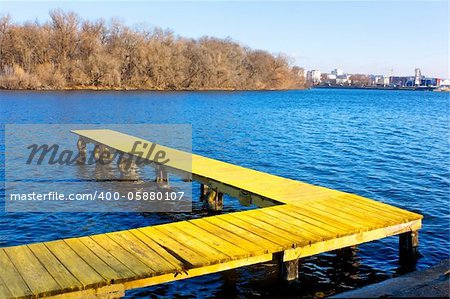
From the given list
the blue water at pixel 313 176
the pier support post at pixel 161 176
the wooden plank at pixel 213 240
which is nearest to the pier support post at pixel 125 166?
the pier support post at pixel 161 176

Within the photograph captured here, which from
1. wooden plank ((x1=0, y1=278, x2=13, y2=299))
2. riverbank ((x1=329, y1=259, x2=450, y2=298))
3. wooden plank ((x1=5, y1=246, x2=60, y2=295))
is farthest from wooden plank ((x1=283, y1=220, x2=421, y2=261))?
wooden plank ((x1=0, y1=278, x2=13, y2=299))

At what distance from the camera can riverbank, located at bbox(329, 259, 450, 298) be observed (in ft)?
16.3

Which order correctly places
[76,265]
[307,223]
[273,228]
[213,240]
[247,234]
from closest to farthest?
1. [76,265]
2. [213,240]
3. [247,234]
4. [273,228]
5. [307,223]

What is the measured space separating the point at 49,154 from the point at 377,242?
1687 cm

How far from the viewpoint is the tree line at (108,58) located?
279 feet

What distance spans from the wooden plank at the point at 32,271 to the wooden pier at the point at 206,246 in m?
0.01

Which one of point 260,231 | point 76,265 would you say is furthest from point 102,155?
point 76,265

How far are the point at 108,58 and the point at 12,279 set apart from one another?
88078 mm

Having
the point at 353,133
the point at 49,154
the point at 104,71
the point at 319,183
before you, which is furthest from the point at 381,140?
the point at 104,71

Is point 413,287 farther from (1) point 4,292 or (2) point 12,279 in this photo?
(2) point 12,279

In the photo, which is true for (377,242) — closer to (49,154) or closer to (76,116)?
(49,154)

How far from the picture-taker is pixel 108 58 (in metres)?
89.9

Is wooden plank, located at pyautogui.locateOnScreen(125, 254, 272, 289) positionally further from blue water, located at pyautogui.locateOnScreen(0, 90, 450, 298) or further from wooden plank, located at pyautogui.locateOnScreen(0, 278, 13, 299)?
wooden plank, located at pyautogui.locateOnScreen(0, 278, 13, 299)

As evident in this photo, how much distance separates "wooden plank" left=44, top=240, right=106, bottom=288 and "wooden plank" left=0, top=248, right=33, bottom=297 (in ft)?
2.10
